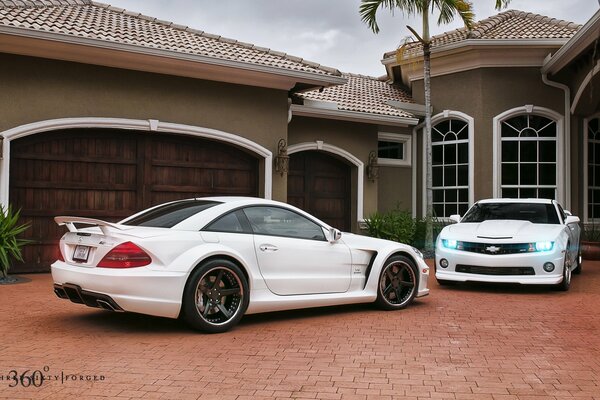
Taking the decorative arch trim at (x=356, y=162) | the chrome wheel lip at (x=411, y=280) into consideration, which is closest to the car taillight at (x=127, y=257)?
the chrome wheel lip at (x=411, y=280)

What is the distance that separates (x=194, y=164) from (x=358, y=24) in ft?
18.9

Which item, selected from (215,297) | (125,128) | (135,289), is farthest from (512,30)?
(135,289)

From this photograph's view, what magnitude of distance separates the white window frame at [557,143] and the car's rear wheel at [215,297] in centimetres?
1205

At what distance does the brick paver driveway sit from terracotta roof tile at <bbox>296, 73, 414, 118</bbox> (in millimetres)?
8769

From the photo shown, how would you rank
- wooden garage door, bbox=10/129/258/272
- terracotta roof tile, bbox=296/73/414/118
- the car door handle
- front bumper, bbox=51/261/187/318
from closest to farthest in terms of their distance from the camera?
front bumper, bbox=51/261/187/318 → the car door handle → wooden garage door, bbox=10/129/258/272 → terracotta roof tile, bbox=296/73/414/118

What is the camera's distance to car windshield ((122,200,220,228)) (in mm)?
7078

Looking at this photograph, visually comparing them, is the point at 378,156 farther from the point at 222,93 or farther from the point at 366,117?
the point at 222,93

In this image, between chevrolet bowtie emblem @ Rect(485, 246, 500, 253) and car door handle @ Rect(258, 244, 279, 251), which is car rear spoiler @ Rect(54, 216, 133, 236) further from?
chevrolet bowtie emblem @ Rect(485, 246, 500, 253)

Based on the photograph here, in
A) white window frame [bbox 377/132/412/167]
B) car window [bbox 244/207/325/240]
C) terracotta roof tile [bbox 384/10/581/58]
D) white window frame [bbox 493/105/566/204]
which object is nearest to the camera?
car window [bbox 244/207/325/240]

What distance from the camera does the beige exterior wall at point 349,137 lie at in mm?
16000

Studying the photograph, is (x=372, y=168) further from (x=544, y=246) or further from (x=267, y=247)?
(x=267, y=247)

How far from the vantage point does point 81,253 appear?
6719 mm

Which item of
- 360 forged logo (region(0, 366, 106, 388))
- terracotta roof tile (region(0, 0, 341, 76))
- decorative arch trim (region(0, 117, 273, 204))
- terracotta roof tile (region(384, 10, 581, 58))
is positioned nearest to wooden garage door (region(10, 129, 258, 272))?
decorative arch trim (region(0, 117, 273, 204))

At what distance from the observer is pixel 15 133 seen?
36.4ft
